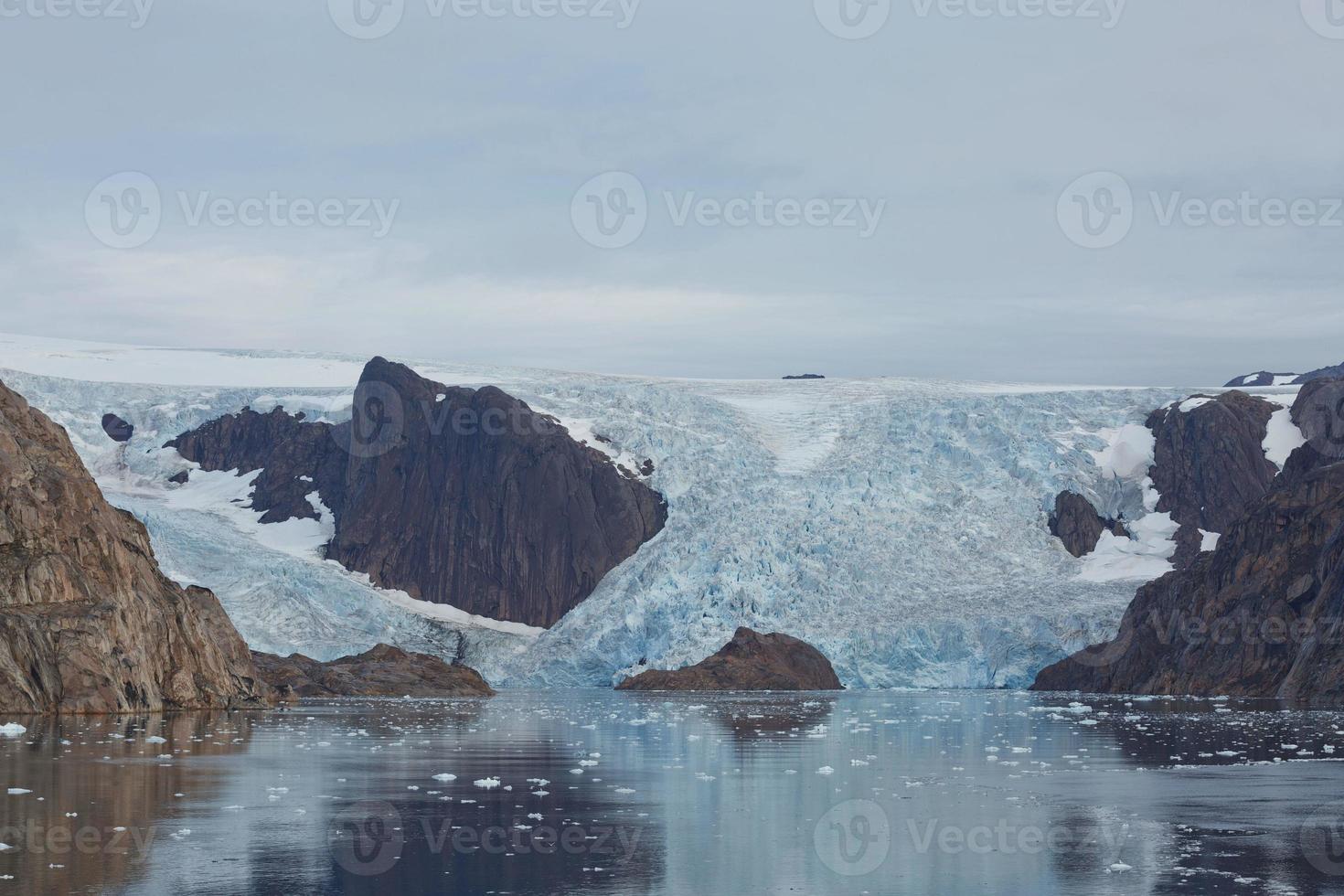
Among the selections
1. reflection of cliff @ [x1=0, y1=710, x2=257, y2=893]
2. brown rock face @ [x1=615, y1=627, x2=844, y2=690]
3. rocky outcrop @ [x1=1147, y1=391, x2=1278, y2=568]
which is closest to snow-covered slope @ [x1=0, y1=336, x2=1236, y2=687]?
brown rock face @ [x1=615, y1=627, x2=844, y2=690]

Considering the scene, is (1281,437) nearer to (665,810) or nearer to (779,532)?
(779,532)

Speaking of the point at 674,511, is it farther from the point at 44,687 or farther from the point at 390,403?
the point at 44,687

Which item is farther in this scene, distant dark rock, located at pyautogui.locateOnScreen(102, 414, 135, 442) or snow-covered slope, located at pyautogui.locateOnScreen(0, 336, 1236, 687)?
distant dark rock, located at pyautogui.locateOnScreen(102, 414, 135, 442)

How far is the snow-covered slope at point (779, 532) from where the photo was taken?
71625mm

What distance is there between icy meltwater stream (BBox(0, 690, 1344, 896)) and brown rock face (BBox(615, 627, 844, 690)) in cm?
3379

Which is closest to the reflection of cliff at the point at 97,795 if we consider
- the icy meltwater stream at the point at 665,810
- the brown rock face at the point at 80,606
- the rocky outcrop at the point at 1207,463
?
the icy meltwater stream at the point at 665,810

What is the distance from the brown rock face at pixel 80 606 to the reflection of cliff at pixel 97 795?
155 inches

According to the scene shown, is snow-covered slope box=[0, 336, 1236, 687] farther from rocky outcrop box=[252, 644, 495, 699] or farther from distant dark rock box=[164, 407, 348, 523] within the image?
rocky outcrop box=[252, 644, 495, 699]

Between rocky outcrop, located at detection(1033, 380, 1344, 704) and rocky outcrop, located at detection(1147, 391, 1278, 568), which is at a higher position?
rocky outcrop, located at detection(1147, 391, 1278, 568)

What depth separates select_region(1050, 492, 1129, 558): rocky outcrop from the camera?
81.8 meters

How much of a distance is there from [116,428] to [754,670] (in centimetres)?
4458

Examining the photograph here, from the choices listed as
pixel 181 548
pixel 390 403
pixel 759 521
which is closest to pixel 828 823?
pixel 759 521

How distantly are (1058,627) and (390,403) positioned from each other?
46040 millimetres

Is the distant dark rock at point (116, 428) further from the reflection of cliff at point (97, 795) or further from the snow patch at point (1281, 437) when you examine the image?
the snow patch at point (1281, 437)
